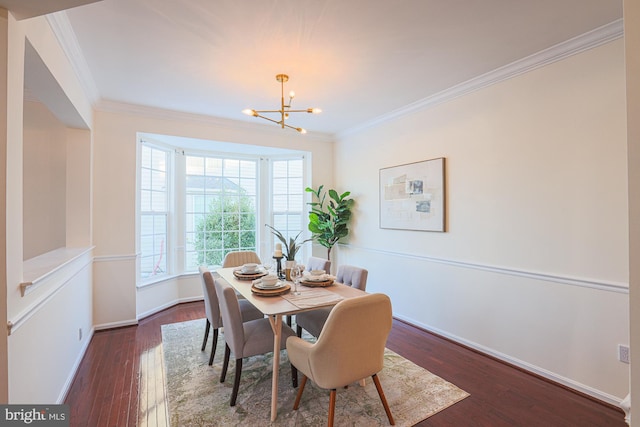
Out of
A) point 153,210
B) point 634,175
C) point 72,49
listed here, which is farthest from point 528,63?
point 153,210

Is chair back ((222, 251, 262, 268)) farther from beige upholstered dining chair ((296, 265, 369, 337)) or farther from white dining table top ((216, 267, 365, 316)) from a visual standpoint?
beige upholstered dining chair ((296, 265, 369, 337))

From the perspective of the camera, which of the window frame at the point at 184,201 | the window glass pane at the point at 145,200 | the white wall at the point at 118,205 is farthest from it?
the window frame at the point at 184,201

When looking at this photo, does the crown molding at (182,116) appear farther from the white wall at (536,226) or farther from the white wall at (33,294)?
the white wall at (536,226)

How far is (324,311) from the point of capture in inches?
105

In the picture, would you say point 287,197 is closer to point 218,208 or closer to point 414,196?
point 218,208

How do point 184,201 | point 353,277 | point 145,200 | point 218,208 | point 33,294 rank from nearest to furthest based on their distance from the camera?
point 33,294, point 353,277, point 145,200, point 184,201, point 218,208

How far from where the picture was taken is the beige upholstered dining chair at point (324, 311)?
259 centimetres

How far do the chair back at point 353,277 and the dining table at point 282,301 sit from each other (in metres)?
0.26

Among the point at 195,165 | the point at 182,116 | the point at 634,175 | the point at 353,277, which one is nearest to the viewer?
the point at 634,175

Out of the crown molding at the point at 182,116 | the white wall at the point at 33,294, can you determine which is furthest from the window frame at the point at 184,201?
the white wall at the point at 33,294

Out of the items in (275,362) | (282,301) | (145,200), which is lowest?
(275,362)

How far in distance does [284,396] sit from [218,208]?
351 cm

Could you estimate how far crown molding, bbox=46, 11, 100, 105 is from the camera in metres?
2.00

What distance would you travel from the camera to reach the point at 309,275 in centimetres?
279
